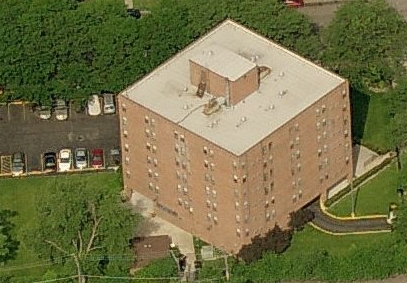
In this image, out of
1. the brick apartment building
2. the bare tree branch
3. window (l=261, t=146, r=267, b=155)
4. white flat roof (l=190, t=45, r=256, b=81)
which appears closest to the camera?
window (l=261, t=146, r=267, b=155)

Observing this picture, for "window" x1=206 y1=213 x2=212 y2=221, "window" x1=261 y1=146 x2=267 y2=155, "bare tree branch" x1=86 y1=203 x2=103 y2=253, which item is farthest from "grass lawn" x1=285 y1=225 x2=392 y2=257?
"bare tree branch" x1=86 y1=203 x2=103 y2=253

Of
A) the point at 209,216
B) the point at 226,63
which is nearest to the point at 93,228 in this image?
the point at 209,216

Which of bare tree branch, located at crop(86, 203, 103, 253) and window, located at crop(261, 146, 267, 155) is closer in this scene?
window, located at crop(261, 146, 267, 155)

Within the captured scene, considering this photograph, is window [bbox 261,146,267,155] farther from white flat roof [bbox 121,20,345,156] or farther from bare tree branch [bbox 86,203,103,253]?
bare tree branch [bbox 86,203,103,253]

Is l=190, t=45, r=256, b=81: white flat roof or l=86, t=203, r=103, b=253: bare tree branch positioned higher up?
l=190, t=45, r=256, b=81: white flat roof

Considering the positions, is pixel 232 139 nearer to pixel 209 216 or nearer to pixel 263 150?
pixel 263 150

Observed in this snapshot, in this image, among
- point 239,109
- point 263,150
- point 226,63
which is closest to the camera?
point 263,150

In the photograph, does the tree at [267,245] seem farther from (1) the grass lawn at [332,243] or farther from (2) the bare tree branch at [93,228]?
(2) the bare tree branch at [93,228]
